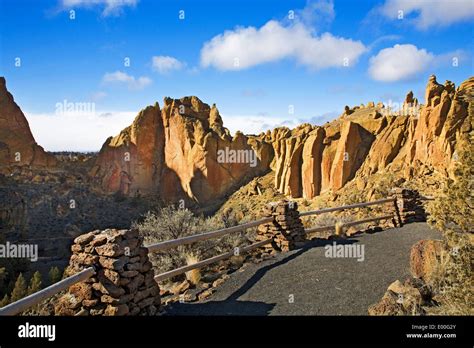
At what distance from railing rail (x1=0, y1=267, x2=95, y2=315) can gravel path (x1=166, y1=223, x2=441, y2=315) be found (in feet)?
6.26

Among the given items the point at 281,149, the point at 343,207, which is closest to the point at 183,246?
the point at 343,207

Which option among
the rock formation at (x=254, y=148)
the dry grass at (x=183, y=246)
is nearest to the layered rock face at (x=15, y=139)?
the rock formation at (x=254, y=148)

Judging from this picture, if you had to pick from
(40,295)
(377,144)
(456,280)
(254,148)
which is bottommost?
(456,280)

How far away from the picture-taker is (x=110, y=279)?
5.54m

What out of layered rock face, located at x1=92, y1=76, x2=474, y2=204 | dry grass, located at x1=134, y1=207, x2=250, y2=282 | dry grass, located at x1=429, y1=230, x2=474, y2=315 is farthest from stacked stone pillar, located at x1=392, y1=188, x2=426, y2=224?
layered rock face, located at x1=92, y1=76, x2=474, y2=204

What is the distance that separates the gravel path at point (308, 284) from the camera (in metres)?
6.37

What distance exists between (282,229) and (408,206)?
6830mm

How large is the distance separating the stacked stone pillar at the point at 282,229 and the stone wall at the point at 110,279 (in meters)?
5.10

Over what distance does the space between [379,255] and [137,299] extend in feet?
21.5

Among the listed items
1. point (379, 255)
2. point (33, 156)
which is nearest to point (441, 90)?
point (379, 255)

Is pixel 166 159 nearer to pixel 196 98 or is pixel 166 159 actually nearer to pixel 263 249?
pixel 196 98
